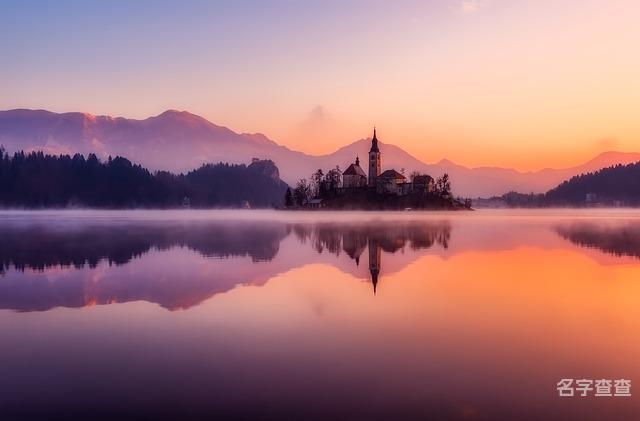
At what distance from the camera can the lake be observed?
1048 centimetres

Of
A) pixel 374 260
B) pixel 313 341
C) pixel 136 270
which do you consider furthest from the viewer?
pixel 374 260

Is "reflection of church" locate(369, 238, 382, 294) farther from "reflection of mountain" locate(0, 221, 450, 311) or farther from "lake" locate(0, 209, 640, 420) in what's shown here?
"lake" locate(0, 209, 640, 420)

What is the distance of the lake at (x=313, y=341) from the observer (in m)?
10.5

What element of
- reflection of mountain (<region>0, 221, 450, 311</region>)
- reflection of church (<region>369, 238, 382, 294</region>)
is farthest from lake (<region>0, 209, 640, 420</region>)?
reflection of church (<region>369, 238, 382, 294</region>)

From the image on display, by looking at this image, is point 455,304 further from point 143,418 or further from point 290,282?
point 143,418

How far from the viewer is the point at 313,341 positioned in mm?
15242

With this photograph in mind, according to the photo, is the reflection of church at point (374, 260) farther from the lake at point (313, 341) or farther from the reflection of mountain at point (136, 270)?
the lake at point (313, 341)

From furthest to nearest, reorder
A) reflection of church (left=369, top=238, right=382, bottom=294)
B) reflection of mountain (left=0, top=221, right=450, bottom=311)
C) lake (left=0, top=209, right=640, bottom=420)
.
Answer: reflection of church (left=369, top=238, right=382, bottom=294)
reflection of mountain (left=0, top=221, right=450, bottom=311)
lake (left=0, top=209, right=640, bottom=420)

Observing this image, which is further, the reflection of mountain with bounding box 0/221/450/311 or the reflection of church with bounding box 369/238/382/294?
the reflection of church with bounding box 369/238/382/294

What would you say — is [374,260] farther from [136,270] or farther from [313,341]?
[313,341]

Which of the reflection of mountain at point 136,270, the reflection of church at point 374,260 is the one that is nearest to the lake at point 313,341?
the reflection of mountain at point 136,270

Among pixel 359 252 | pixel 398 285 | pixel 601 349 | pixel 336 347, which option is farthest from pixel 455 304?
pixel 359 252

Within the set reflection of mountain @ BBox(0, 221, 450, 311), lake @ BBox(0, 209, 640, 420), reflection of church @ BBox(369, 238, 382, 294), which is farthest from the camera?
reflection of church @ BBox(369, 238, 382, 294)

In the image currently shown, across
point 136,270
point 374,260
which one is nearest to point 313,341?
point 136,270
